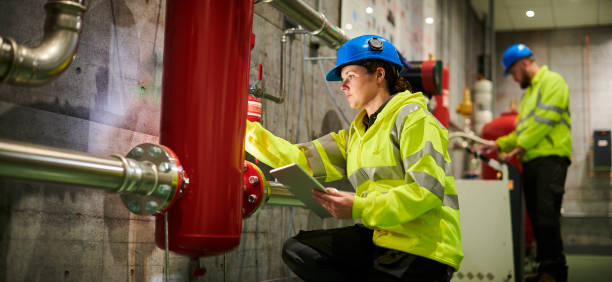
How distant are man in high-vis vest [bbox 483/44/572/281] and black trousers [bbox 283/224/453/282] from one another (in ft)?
7.83

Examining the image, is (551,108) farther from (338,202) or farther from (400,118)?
(338,202)

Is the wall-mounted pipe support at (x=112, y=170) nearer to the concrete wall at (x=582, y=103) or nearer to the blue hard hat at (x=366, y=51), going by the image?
the blue hard hat at (x=366, y=51)

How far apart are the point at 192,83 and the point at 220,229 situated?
373 millimetres

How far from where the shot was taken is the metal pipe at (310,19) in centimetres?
227

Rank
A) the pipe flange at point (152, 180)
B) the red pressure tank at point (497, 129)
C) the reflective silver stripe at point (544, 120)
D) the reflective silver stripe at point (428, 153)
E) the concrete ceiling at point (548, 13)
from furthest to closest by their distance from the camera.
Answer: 1. the concrete ceiling at point (548, 13)
2. the red pressure tank at point (497, 129)
3. the reflective silver stripe at point (544, 120)
4. the reflective silver stripe at point (428, 153)
5. the pipe flange at point (152, 180)

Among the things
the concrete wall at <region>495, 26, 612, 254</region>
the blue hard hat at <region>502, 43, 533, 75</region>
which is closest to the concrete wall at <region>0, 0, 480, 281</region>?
the blue hard hat at <region>502, 43, 533, 75</region>

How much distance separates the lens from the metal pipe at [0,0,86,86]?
1.15 m

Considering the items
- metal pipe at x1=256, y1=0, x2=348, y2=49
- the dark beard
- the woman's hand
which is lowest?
the woman's hand

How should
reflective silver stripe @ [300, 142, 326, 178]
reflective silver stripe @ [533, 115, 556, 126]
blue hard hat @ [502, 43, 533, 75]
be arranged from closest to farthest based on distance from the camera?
reflective silver stripe @ [300, 142, 326, 178] < reflective silver stripe @ [533, 115, 556, 126] < blue hard hat @ [502, 43, 533, 75]

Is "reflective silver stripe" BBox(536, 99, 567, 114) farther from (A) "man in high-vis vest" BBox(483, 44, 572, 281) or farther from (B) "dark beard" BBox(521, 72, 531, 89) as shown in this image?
(B) "dark beard" BBox(521, 72, 531, 89)

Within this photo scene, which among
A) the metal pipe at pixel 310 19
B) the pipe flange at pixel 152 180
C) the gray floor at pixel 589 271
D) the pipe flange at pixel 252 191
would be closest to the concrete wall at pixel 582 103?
the gray floor at pixel 589 271

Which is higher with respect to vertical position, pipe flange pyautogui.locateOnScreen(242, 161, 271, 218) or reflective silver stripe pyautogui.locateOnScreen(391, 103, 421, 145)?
reflective silver stripe pyautogui.locateOnScreen(391, 103, 421, 145)

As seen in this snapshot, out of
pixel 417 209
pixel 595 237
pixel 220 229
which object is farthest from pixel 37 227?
pixel 595 237

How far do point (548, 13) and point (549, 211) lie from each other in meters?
6.55
